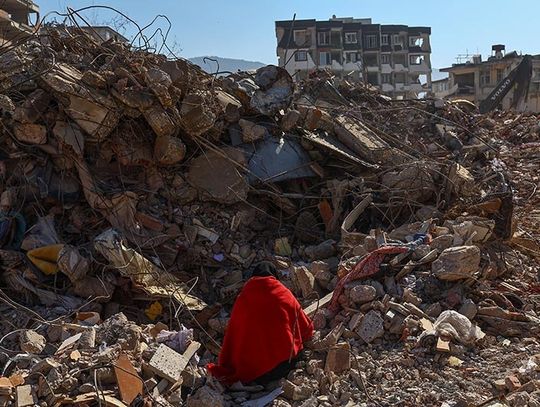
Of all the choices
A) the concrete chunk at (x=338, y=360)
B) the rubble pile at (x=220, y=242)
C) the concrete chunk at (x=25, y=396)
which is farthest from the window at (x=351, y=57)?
the concrete chunk at (x=25, y=396)

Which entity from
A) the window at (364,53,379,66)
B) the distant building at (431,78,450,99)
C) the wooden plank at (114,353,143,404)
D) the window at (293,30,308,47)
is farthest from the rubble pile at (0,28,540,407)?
the distant building at (431,78,450,99)

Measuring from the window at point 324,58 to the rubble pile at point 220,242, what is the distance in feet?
141

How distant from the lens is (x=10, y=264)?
5891 millimetres

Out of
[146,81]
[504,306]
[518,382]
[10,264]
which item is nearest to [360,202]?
[504,306]

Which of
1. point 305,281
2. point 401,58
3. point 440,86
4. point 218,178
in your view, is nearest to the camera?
point 305,281

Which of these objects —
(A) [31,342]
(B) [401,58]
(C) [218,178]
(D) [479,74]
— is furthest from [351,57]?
(A) [31,342]

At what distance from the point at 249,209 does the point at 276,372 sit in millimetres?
2948

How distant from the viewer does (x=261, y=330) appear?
14.9 feet

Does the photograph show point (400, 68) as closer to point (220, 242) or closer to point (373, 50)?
point (373, 50)

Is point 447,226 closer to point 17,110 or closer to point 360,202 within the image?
point 360,202

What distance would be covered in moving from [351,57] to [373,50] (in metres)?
2.46

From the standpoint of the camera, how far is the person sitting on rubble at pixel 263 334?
4.53 metres

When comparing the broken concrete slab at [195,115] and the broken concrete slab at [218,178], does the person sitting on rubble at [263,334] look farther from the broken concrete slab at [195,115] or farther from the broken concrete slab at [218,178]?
the broken concrete slab at [195,115]

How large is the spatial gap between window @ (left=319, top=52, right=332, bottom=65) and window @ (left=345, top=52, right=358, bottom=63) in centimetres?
167
